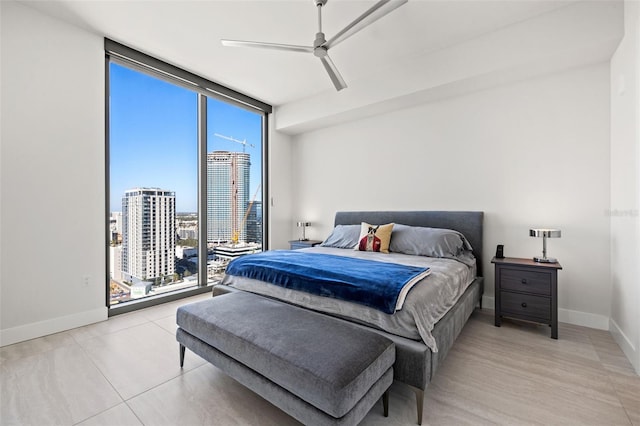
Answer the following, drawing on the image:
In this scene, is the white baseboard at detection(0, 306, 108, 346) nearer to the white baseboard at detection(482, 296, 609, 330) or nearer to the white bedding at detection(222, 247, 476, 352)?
the white bedding at detection(222, 247, 476, 352)

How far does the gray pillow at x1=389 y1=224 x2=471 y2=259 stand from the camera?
3074 mm

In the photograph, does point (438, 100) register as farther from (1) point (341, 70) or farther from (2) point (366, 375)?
(2) point (366, 375)

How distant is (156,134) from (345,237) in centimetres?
287

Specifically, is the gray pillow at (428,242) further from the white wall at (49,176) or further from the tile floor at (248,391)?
the white wall at (49,176)

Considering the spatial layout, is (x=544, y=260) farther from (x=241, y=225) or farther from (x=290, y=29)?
(x=241, y=225)

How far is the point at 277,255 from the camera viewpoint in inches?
114

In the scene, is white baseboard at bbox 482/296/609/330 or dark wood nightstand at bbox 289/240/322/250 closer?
white baseboard at bbox 482/296/609/330

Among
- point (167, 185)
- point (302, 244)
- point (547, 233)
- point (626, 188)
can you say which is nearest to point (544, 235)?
point (547, 233)

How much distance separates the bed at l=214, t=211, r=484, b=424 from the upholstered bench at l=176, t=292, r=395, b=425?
0.14 m

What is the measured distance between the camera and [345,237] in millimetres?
3904

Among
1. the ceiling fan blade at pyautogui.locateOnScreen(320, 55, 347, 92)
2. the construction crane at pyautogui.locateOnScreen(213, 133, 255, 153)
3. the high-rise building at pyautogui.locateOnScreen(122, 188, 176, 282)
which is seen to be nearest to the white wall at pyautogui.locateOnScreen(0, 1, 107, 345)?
the high-rise building at pyautogui.locateOnScreen(122, 188, 176, 282)

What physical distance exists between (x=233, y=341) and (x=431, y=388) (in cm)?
132

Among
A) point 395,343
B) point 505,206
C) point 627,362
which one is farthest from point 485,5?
point 627,362

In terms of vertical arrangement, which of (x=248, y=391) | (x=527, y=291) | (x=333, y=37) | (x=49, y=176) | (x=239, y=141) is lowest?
(x=248, y=391)
